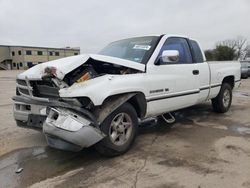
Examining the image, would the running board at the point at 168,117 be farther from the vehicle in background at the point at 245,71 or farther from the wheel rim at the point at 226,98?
the vehicle in background at the point at 245,71

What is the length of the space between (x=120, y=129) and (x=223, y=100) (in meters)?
4.11

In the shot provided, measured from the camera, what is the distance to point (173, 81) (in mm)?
5242

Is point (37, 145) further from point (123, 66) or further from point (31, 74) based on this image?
point (123, 66)

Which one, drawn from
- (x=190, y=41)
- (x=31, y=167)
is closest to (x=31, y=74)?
(x=31, y=167)

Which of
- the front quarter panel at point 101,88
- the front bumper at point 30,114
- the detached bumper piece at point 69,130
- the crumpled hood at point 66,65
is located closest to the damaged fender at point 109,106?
the front quarter panel at point 101,88

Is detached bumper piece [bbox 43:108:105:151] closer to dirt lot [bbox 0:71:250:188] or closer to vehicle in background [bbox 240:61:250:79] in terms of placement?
dirt lot [bbox 0:71:250:188]

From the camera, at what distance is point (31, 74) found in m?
4.24

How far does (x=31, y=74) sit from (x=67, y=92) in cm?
79

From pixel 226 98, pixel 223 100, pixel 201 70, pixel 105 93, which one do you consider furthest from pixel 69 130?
pixel 226 98

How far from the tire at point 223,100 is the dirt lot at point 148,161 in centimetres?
142

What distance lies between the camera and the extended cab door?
15.9 ft

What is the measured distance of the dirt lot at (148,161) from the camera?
350 centimetres

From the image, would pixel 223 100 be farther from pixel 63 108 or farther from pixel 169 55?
pixel 63 108

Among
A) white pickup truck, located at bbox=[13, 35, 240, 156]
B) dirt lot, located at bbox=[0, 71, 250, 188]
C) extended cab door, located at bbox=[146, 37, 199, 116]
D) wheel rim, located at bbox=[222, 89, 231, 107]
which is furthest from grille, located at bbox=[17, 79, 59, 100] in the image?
wheel rim, located at bbox=[222, 89, 231, 107]
